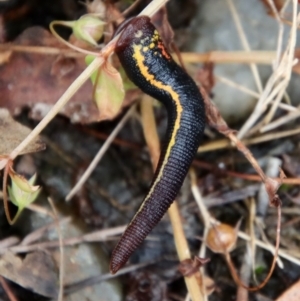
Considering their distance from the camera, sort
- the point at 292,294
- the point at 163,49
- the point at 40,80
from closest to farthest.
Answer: the point at 163,49, the point at 292,294, the point at 40,80

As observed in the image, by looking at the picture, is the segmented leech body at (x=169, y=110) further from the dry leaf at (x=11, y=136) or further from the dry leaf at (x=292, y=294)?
the dry leaf at (x=292, y=294)

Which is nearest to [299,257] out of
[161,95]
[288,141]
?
[288,141]

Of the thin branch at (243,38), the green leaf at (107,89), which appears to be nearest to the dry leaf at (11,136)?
the green leaf at (107,89)

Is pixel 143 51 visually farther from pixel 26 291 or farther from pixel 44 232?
pixel 26 291

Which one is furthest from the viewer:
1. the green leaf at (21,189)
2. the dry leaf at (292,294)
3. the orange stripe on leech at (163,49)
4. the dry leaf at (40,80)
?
the dry leaf at (40,80)

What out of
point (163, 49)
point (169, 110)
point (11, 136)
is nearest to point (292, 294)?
point (169, 110)

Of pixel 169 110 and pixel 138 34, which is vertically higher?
pixel 138 34

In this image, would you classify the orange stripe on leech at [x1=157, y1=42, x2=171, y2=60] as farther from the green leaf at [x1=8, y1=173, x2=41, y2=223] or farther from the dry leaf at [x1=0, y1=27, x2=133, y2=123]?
the green leaf at [x1=8, y1=173, x2=41, y2=223]

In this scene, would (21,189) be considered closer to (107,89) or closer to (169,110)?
(107,89)

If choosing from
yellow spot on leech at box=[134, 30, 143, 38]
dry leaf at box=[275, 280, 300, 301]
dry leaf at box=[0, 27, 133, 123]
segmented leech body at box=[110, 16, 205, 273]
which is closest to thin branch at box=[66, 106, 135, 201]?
dry leaf at box=[0, 27, 133, 123]
